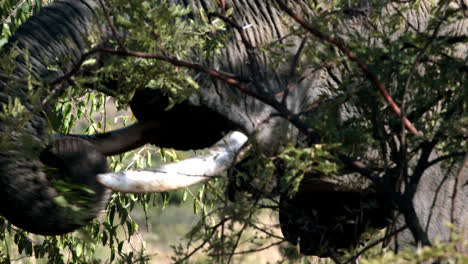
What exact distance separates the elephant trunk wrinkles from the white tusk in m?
0.13

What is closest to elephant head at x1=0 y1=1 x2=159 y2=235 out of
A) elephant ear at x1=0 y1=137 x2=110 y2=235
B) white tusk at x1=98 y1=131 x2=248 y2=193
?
elephant ear at x1=0 y1=137 x2=110 y2=235

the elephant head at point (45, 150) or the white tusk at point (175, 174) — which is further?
the white tusk at point (175, 174)

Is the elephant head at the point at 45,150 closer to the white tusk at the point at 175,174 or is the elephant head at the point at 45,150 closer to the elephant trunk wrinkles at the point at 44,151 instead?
the elephant trunk wrinkles at the point at 44,151

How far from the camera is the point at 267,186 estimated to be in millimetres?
2557

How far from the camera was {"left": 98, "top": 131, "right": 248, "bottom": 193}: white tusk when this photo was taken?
7.34 ft

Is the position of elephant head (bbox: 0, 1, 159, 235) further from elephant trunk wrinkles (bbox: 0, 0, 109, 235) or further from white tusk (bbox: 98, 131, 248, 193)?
white tusk (bbox: 98, 131, 248, 193)

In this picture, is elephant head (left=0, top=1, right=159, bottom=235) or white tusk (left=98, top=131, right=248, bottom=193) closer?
elephant head (left=0, top=1, right=159, bottom=235)

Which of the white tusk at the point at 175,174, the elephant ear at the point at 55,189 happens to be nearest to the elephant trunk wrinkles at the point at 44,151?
the elephant ear at the point at 55,189

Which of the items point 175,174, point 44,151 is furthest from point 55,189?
point 175,174

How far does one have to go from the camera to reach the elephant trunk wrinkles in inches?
84.4

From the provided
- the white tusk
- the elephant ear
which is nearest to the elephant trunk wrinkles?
the elephant ear

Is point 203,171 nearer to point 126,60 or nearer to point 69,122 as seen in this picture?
point 126,60

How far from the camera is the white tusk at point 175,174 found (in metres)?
2.24

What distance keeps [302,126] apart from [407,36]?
1.28 feet
